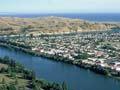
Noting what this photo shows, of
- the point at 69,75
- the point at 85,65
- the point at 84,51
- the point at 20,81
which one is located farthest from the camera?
the point at 84,51

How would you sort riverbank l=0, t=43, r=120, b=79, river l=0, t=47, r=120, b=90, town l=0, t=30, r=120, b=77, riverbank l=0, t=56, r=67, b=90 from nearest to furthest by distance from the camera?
riverbank l=0, t=56, r=67, b=90
river l=0, t=47, r=120, b=90
riverbank l=0, t=43, r=120, b=79
town l=0, t=30, r=120, b=77

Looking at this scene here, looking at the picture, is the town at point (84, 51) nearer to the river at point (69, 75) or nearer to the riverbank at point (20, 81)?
the river at point (69, 75)

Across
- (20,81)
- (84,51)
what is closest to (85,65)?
(84,51)

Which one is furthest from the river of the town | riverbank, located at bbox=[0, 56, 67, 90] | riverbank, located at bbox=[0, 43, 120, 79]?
riverbank, located at bbox=[0, 56, 67, 90]

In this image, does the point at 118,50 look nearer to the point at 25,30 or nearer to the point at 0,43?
the point at 0,43

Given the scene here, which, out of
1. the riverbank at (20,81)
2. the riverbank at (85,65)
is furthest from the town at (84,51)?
the riverbank at (20,81)

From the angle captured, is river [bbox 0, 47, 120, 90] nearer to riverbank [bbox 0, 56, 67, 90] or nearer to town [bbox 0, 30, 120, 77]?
town [bbox 0, 30, 120, 77]

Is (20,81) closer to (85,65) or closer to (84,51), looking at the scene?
(85,65)

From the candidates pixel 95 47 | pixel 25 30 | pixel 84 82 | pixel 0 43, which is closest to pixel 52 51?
pixel 95 47
